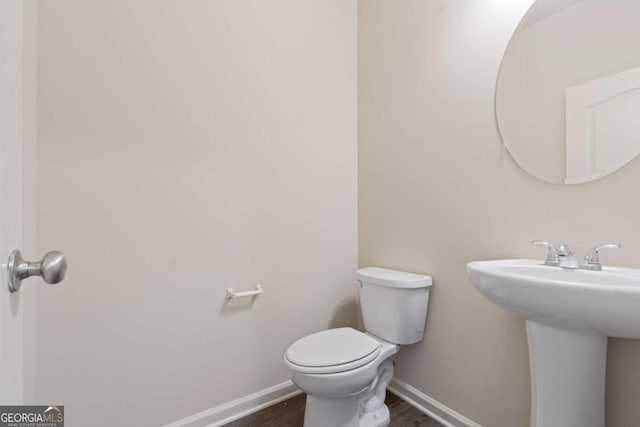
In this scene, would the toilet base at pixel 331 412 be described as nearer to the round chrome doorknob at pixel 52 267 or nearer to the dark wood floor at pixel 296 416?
the dark wood floor at pixel 296 416

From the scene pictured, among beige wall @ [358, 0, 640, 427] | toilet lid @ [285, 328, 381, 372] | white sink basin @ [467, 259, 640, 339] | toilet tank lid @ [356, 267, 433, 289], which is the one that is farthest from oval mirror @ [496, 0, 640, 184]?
toilet lid @ [285, 328, 381, 372]

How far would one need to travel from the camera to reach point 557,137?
3.56 ft

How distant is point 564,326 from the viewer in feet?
2.75

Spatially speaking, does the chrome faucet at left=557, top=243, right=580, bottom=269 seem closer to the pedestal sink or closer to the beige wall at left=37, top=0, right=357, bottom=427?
the pedestal sink

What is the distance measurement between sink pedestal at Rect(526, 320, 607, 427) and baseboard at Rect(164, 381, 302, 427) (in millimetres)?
1206

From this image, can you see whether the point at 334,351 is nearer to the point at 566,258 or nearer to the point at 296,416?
the point at 296,416

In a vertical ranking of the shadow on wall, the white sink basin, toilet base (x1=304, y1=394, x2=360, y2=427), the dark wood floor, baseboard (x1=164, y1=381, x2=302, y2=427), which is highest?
the white sink basin

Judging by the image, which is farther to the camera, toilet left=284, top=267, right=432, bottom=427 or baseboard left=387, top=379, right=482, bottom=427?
baseboard left=387, top=379, right=482, bottom=427

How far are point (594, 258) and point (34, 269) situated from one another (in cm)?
→ 140

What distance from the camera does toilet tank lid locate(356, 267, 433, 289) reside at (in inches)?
55.9

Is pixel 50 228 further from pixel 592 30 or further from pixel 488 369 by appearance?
pixel 592 30

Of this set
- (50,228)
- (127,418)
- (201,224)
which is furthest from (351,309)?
(50,228)

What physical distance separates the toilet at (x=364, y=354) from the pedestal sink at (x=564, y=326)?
54 cm

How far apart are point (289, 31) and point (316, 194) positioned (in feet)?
3.11
